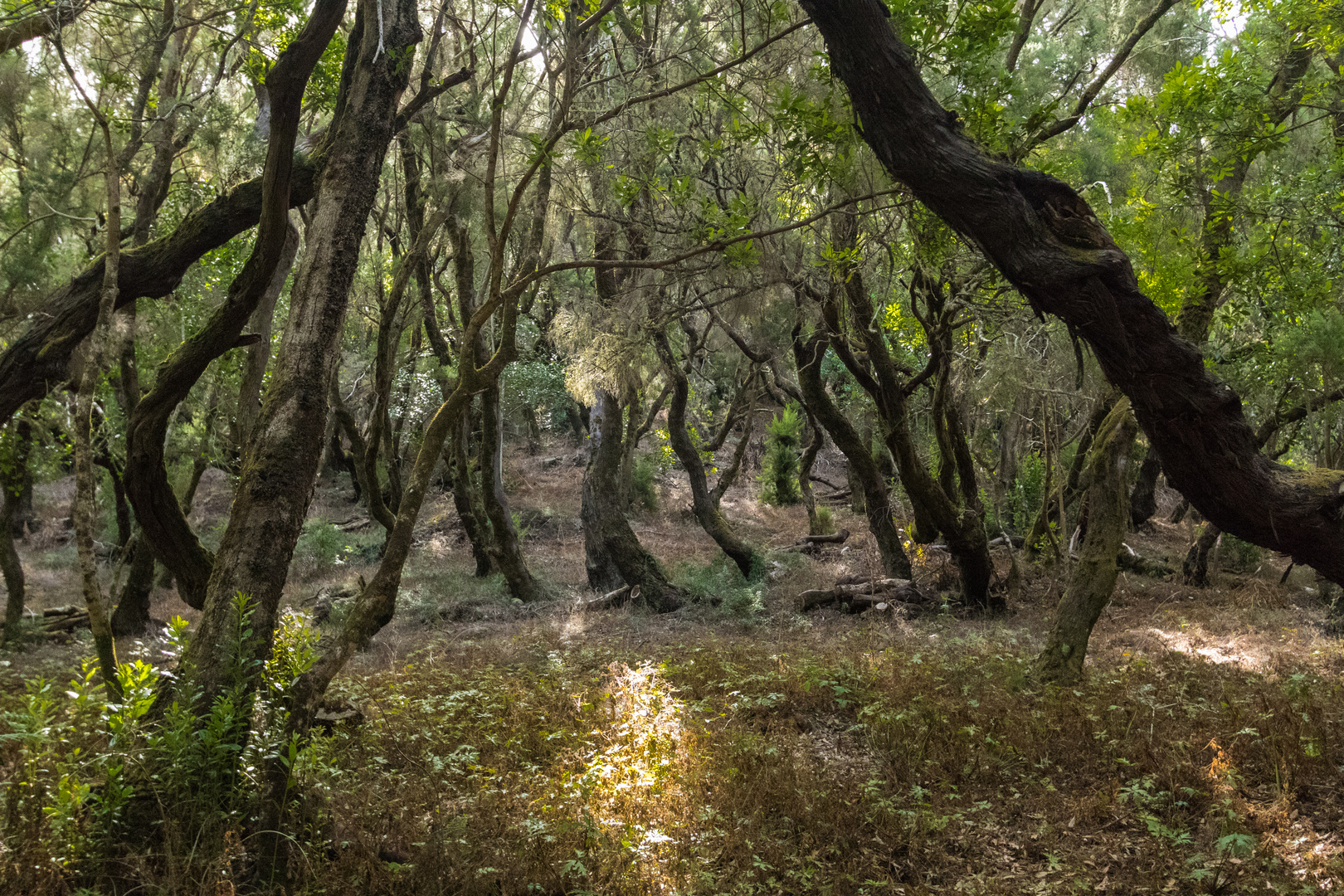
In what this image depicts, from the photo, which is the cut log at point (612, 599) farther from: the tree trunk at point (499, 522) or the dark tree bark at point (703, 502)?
the dark tree bark at point (703, 502)

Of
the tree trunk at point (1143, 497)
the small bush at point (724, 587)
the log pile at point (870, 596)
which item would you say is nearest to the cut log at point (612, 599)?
the small bush at point (724, 587)

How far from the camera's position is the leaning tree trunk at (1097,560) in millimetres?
5840

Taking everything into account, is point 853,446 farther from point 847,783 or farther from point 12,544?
point 12,544

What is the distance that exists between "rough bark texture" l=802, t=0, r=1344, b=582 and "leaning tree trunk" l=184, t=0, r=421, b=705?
234 cm

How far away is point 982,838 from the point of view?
3.81m

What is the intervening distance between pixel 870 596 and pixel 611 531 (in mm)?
3768

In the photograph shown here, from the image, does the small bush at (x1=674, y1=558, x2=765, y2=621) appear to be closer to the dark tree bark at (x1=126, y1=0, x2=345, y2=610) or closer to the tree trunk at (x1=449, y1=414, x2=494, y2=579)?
the tree trunk at (x1=449, y1=414, x2=494, y2=579)

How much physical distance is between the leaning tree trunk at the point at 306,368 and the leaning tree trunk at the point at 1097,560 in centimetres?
527

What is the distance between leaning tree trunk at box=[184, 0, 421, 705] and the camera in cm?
344

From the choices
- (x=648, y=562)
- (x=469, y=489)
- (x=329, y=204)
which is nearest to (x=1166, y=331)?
(x=329, y=204)

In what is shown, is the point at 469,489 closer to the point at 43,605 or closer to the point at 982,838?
the point at 43,605

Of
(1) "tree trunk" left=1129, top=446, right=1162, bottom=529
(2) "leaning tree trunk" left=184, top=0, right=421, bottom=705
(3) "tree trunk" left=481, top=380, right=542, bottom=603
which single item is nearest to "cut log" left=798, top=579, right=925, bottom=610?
(3) "tree trunk" left=481, top=380, right=542, bottom=603

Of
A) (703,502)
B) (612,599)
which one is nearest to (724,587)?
(703,502)

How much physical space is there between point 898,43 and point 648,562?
345 inches
